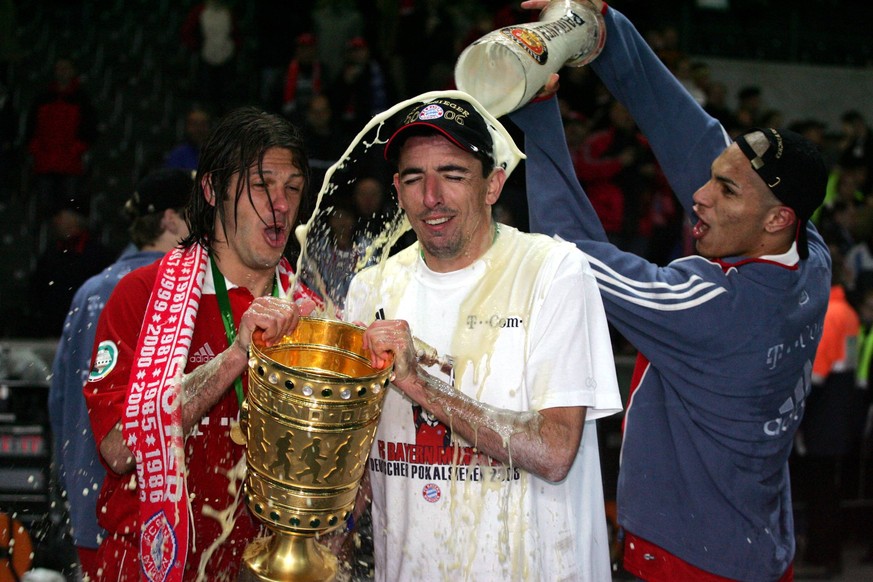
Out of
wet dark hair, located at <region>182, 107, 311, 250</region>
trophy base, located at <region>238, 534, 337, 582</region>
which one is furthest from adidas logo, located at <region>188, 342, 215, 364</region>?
trophy base, located at <region>238, 534, 337, 582</region>

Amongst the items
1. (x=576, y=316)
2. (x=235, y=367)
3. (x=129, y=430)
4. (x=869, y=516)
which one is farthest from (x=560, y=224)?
(x=869, y=516)

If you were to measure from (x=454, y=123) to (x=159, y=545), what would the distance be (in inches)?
54.5

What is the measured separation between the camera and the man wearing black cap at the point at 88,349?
4109mm

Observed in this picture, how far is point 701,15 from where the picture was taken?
14227mm

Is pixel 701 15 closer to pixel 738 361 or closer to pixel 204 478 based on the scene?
pixel 738 361

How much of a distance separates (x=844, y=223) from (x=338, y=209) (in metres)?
7.63

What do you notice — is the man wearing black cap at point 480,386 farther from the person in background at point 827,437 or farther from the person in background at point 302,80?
the person in background at point 302,80

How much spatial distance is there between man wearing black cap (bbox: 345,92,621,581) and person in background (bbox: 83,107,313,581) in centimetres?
37

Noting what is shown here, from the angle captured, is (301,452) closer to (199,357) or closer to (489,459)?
(489,459)

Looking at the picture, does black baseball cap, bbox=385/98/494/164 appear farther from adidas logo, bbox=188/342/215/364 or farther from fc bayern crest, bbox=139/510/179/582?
fc bayern crest, bbox=139/510/179/582

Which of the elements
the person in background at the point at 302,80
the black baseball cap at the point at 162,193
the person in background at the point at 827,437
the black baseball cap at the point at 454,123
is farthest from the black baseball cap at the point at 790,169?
the person in background at the point at 302,80

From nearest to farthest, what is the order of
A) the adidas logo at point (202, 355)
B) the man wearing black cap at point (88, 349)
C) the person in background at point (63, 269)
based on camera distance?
1. the adidas logo at point (202, 355)
2. the man wearing black cap at point (88, 349)
3. the person in background at point (63, 269)

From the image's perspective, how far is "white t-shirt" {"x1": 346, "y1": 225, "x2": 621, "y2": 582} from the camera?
9.05ft

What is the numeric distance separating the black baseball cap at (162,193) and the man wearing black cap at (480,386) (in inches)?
72.2
